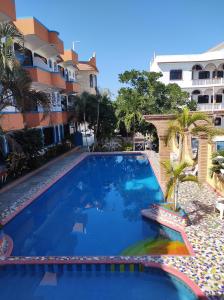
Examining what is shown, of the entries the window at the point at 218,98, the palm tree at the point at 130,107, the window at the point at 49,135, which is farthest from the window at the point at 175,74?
the window at the point at 49,135

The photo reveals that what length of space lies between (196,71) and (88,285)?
27.9 metres

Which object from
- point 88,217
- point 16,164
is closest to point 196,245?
point 88,217

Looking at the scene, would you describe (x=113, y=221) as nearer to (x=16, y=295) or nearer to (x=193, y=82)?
(x=16, y=295)

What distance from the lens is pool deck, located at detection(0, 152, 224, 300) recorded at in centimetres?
532

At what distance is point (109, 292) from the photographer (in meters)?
5.36

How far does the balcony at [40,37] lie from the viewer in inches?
620

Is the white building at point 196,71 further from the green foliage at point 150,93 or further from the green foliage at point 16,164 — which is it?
the green foliage at point 16,164

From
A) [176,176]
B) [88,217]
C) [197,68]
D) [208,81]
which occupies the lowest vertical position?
[88,217]

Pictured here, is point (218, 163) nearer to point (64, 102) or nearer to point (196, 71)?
point (64, 102)

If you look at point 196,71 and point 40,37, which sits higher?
point 40,37

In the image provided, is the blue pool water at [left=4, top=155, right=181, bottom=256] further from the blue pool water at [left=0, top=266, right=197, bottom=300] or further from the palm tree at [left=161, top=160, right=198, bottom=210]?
the palm tree at [left=161, top=160, right=198, bottom=210]

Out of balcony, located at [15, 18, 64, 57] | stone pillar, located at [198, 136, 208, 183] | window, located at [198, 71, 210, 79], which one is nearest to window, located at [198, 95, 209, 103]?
window, located at [198, 71, 210, 79]

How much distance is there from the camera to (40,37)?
17047mm

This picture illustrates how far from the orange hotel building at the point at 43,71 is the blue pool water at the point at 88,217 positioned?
166 inches
